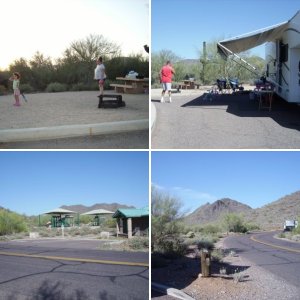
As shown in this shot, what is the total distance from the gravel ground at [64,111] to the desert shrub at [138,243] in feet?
4.90

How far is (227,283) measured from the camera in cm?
588

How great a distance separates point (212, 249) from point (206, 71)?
10104 mm

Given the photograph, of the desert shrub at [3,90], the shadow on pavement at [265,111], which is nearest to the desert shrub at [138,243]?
the desert shrub at [3,90]

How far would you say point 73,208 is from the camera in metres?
5.56

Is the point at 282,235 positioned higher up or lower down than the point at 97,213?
lower down

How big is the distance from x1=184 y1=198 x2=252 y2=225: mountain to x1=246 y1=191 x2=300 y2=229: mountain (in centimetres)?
18

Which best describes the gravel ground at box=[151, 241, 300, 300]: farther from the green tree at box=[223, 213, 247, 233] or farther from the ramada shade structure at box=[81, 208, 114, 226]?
the ramada shade structure at box=[81, 208, 114, 226]

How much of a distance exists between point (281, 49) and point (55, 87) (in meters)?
7.82

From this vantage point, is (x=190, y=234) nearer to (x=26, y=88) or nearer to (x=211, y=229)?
(x=211, y=229)

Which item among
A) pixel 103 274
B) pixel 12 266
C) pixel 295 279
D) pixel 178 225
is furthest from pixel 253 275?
pixel 12 266

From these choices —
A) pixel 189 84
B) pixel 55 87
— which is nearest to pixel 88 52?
pixel 55 87

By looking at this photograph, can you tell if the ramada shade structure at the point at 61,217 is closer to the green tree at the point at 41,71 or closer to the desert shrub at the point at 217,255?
the green tree at the point at 41,71

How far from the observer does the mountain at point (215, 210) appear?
6.11m

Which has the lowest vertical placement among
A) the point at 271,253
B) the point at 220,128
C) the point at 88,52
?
the point at 271,253
